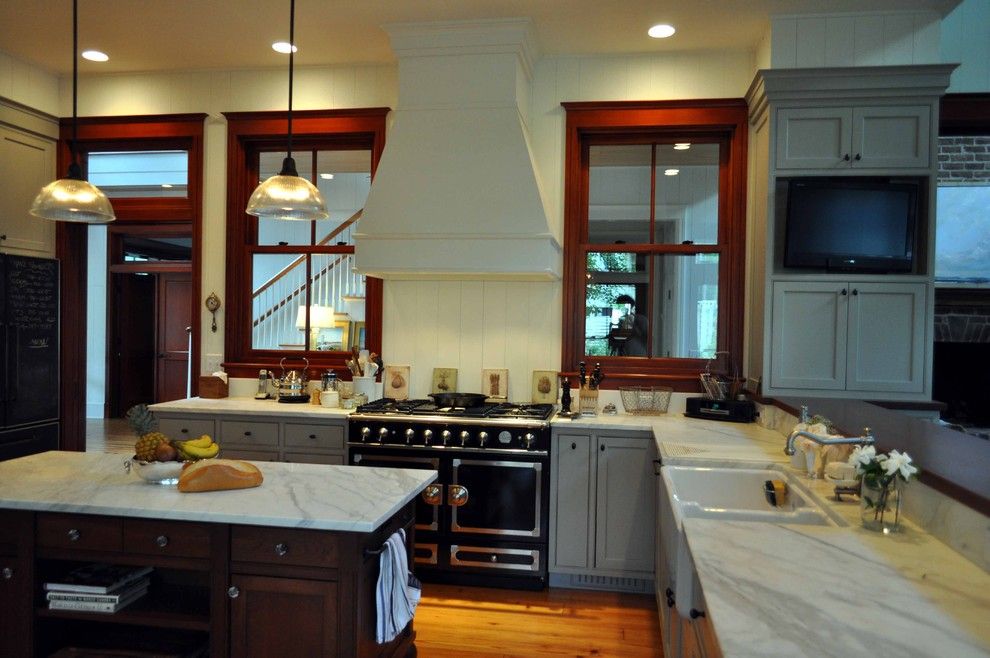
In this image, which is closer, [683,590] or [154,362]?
[683,590]

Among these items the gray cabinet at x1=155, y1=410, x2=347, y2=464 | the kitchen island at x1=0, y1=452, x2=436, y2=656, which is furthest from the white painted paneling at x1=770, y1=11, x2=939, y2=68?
the gray cabinet at x1=155, y1=410, x2=347, y2=464

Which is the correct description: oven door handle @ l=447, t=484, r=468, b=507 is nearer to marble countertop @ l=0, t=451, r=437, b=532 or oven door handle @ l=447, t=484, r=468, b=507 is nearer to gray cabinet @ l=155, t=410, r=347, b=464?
gray cabinet @ l=155, t=410, r=347, b=464

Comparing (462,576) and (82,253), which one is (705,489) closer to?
(462,576)

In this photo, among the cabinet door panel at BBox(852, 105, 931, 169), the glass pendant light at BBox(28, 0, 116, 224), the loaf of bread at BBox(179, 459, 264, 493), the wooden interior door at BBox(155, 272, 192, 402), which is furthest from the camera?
the wooden interior door at BBox(155, 272, 192, 402)

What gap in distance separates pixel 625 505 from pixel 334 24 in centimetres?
318

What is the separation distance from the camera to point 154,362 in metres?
9.05

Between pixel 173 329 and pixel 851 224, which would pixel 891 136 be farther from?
pixel 173 329

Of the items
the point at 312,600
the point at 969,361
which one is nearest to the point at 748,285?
the point at 969,361

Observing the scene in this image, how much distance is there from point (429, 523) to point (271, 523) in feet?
5.92

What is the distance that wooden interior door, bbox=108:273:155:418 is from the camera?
336 inches

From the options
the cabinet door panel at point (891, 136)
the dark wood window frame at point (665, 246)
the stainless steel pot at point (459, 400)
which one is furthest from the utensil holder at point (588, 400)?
the cabinet door panel at point (891, 136)

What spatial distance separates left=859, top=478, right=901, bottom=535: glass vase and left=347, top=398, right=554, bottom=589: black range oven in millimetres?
1924

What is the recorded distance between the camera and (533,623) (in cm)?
331

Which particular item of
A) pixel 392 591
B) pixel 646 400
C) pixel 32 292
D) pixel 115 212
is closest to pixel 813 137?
pixel 646 400
